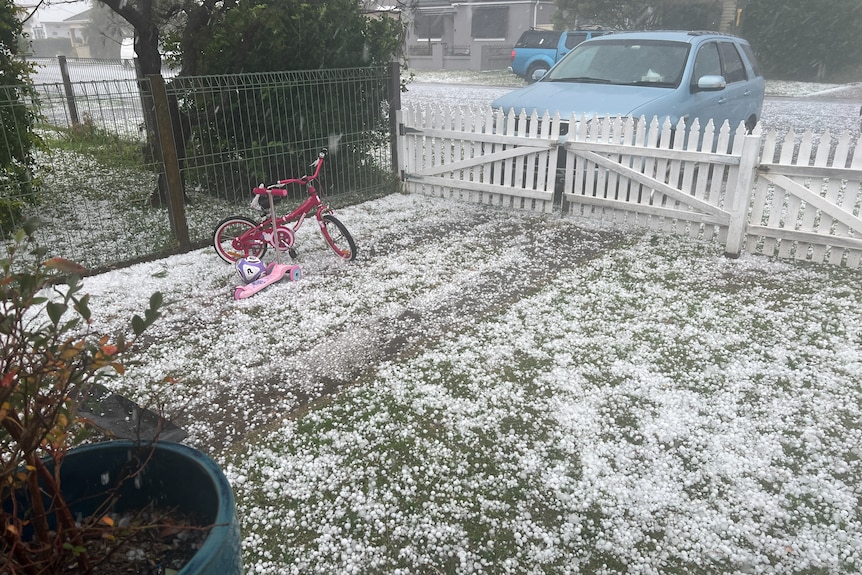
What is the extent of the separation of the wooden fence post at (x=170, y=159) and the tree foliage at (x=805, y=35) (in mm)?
25367

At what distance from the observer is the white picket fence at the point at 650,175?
5566 millimetres

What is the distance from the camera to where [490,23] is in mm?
37906

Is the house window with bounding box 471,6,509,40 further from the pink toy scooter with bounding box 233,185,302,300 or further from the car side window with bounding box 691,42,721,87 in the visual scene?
the pink toy scooter with bounding box 233,185,302,300

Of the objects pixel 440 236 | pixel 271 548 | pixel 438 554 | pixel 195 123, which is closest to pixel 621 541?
pixel 438 554

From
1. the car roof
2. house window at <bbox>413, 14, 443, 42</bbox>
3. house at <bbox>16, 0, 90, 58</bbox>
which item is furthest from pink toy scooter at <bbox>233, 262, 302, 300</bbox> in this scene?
house at <bbox>16, 0, 90, 58</bbox>

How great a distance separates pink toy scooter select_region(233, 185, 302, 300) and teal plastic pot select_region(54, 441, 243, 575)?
131 inches

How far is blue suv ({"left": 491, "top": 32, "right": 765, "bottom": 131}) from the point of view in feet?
22.7

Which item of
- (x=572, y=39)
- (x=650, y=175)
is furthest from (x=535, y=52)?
(x=650, y=175)

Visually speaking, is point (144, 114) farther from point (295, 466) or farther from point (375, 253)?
point (295, 466)

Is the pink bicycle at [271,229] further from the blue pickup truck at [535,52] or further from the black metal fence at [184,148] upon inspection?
the blue pickup truck at [535,52]

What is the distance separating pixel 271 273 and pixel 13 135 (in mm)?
2733

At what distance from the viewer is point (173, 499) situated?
1.84 metres

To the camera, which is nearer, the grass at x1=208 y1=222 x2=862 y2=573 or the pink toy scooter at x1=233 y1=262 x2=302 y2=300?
the grass at x1=208 y1=222 x2=862 y2=573

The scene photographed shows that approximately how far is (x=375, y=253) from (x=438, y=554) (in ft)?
13.2
